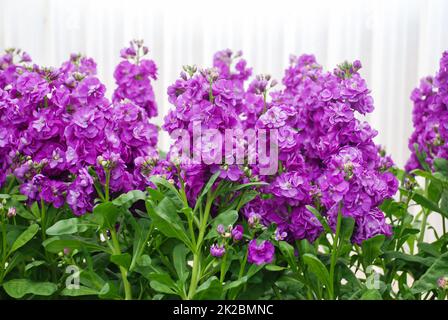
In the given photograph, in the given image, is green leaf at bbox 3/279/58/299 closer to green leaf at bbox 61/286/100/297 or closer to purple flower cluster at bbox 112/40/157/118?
green leaf at bbox 61/286/100/297

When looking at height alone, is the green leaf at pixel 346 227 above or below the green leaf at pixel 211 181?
below

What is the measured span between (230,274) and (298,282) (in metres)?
0.11

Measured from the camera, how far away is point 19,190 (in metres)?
1.11

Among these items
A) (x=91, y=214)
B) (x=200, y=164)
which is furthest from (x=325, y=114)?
(x=91, y=214)

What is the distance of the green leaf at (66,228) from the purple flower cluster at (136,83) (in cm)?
44

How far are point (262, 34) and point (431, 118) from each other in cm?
220

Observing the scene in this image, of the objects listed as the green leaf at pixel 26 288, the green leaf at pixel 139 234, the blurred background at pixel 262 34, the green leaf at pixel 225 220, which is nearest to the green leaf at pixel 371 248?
the green leaf at pixel 225 220

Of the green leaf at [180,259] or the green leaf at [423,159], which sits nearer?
the green leaf at [180,259]

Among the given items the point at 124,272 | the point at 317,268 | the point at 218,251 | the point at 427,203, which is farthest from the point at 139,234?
the point at 427,203

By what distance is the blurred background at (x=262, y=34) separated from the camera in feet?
10.9

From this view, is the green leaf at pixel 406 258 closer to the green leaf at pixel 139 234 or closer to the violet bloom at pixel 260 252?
the violet bloom at pixel 260 252

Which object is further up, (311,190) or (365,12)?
(365,12)

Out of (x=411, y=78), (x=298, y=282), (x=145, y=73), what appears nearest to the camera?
(x=298, y=282)
